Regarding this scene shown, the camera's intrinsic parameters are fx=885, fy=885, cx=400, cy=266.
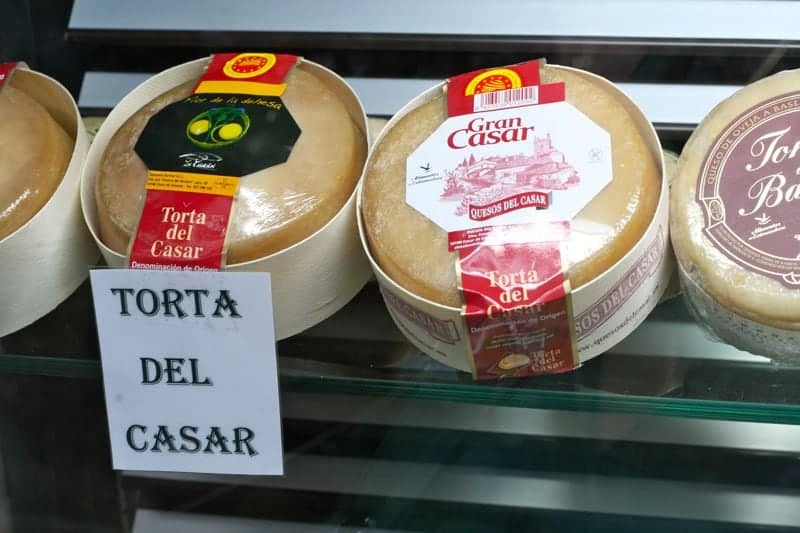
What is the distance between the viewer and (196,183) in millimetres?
740

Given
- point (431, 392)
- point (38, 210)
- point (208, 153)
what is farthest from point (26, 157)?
point (431, 392)

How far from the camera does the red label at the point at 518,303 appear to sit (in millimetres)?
651

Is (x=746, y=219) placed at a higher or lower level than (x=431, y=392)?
higher

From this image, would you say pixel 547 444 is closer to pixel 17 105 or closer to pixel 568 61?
pixel 568 61

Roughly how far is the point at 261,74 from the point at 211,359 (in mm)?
288

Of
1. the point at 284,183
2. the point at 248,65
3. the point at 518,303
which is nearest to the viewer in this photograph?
the point at 518,303

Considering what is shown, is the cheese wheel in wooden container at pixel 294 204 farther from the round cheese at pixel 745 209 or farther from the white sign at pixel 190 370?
the round cheese at pixel 745 209

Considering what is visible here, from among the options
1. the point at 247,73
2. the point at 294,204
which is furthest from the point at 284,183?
the point at 247,73

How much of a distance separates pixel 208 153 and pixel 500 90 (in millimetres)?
263

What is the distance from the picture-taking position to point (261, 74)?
0.84m

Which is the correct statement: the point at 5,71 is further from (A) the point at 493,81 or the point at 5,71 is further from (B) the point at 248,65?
(A) the point at 493,81

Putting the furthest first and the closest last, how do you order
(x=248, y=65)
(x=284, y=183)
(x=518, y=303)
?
(x=248, y=65)
(x=284, y=183)
(x=518, y=303)

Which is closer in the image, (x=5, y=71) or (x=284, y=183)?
(x=284, y=183)

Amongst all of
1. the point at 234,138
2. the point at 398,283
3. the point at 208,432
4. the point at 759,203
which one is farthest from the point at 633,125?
the point at 208,432
